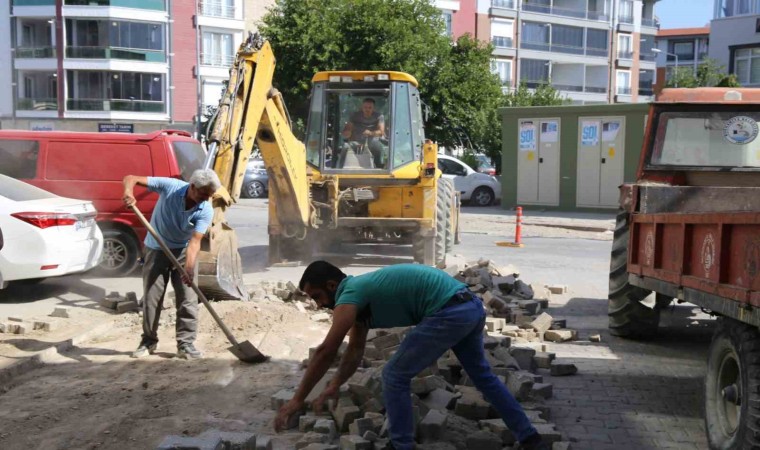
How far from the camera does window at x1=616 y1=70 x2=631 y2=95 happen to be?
66.3 metres

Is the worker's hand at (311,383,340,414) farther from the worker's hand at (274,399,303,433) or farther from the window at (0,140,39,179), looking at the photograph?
the window at (0,140,39,179)

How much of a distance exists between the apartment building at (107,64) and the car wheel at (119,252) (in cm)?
3609

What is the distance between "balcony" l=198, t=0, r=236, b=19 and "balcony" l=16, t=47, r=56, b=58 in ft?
29.4

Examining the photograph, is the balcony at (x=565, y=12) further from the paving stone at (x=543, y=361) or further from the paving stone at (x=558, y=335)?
the paving stone at (x=543, y=361)

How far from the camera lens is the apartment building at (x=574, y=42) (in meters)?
59.3

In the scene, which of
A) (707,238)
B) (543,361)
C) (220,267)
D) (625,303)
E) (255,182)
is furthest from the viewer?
(255,182)

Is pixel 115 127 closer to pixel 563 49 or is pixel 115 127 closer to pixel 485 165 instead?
pixel 485 165

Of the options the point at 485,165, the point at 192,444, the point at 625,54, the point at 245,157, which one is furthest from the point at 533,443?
the point at 625,54

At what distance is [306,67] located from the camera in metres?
31.4

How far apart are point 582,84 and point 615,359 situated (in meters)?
59.7

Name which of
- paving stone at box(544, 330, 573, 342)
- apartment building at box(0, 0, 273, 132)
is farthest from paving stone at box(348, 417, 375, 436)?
apartment building at box(0, 0, 273, 132)

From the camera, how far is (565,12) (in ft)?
207

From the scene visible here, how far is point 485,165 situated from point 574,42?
3263 centimetres

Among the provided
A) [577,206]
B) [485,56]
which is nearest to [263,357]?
[577,206]
